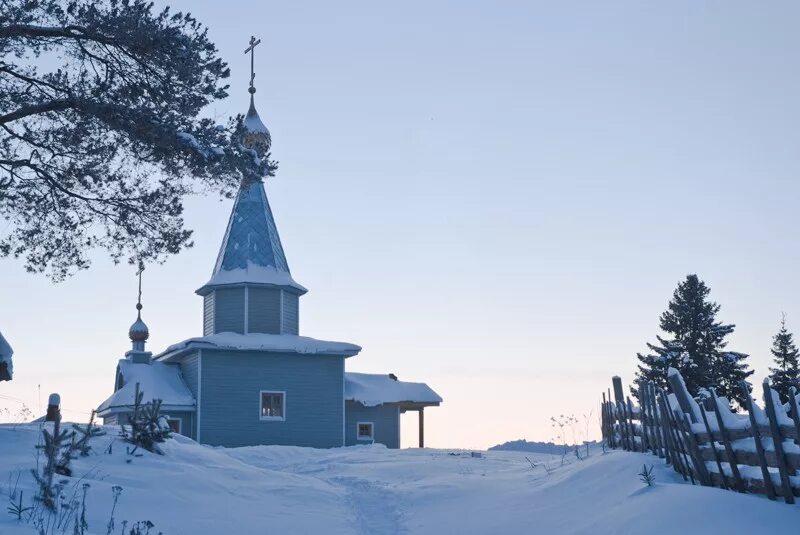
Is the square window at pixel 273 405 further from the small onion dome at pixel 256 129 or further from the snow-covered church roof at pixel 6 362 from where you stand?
the snow-covered church roof at pixel 6 362

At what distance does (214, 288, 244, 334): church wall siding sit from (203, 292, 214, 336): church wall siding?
0.37 meters

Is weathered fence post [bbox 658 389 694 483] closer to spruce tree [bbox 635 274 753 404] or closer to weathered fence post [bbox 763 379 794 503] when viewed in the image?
weathered fence post [bbox 763 379 794 503]

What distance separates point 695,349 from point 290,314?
20484 millimetres

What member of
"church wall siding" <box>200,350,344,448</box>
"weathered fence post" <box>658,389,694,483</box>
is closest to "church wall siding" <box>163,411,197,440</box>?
"church wall siding" <box>200,350,344,448</box>

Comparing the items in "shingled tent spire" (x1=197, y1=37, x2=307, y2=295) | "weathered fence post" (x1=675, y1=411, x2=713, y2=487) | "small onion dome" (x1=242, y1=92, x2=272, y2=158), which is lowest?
"weathered fence post" (x1=675, y1=411, x2=713, y2=487)

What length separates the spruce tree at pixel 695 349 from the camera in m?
41.9

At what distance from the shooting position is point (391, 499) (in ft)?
45.4

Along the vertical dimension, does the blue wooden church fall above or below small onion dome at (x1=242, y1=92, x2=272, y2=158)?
below

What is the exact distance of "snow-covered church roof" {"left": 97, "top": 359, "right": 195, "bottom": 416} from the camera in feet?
97.9

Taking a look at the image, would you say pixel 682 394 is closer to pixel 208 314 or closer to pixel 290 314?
pixel 290 314

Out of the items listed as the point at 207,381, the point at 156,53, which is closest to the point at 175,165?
the point at 156,53

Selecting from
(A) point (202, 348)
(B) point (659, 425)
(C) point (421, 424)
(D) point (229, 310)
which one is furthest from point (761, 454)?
(C) point (421, 424)

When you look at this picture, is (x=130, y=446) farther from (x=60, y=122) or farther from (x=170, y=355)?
(x=170, y=355)

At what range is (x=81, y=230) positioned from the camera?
15.2m
